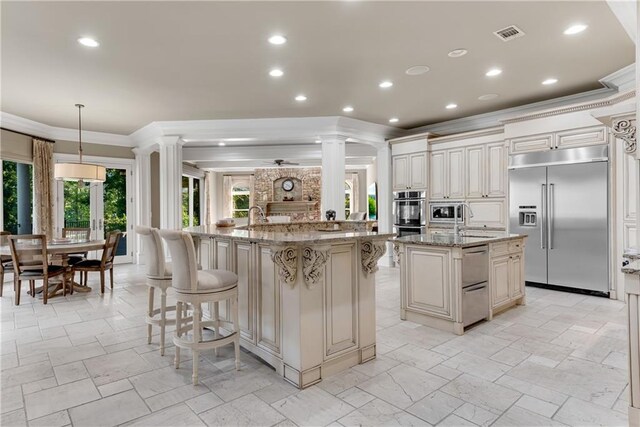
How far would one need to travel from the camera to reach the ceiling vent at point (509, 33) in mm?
3134

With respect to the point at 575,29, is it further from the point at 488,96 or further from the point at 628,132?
the point at 488,96

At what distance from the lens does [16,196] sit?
624 cm

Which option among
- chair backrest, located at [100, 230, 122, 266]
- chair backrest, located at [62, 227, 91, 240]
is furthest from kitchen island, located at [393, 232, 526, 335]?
chair backrest, located at [62, 227, 91, 240]

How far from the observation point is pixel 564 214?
15.8ft

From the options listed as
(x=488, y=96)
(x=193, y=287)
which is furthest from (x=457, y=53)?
(x=193, y=287)

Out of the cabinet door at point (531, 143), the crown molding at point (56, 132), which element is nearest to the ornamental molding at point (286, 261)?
the cabinet door at point (531, 143)

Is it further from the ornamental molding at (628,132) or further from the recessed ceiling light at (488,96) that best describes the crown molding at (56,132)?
the ornamental molding at (628,132)

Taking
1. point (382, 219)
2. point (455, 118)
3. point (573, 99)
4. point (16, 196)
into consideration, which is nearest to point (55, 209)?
point (16, 196)

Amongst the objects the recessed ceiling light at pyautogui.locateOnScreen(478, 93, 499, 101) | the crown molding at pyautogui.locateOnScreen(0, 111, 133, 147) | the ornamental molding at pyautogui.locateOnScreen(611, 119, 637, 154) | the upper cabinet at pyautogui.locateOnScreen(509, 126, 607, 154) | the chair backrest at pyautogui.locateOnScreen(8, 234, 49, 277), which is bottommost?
the chair backrest at pyautogui.locateOnScreen(8, 234, 49, 277)

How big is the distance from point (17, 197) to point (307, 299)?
21.9 feet

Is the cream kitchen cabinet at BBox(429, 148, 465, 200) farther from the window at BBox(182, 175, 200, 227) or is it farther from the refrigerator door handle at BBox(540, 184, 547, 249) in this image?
the window at BBox(182, 175, 200, 227)

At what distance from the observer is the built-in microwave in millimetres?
6043

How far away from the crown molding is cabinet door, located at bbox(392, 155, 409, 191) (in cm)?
573

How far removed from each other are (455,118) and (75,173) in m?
6.25
